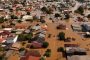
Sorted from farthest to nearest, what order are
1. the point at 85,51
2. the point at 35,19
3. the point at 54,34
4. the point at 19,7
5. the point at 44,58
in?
the point at 19,7 → the point at 35,19 → the point at 54,34 → the point at 85,51 → the point at 44,58

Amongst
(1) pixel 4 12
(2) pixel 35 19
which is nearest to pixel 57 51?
(2) pixel 35 19

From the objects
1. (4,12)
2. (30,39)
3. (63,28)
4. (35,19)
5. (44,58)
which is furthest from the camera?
(4,12)

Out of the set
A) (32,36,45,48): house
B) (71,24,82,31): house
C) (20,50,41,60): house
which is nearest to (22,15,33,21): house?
(71,24,82,31): house

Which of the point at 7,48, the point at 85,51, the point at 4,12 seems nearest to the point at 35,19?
the point at 4,12

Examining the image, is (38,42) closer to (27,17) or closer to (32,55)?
(32,55)

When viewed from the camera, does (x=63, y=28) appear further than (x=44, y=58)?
Yes

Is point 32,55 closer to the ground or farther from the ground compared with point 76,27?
farther from the ground

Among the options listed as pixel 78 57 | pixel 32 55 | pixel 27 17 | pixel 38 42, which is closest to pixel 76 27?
pixel 38 42

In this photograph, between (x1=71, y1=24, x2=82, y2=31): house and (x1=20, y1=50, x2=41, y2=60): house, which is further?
(x1=71, y1=24, x2=82, y2=31): house

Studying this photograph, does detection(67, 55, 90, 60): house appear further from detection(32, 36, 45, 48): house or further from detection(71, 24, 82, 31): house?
detection(71, 24, 82, 31): house

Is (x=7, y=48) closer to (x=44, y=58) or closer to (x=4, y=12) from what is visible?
(x=44, y=58)

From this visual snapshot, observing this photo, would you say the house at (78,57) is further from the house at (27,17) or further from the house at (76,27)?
the house at (27,17)
